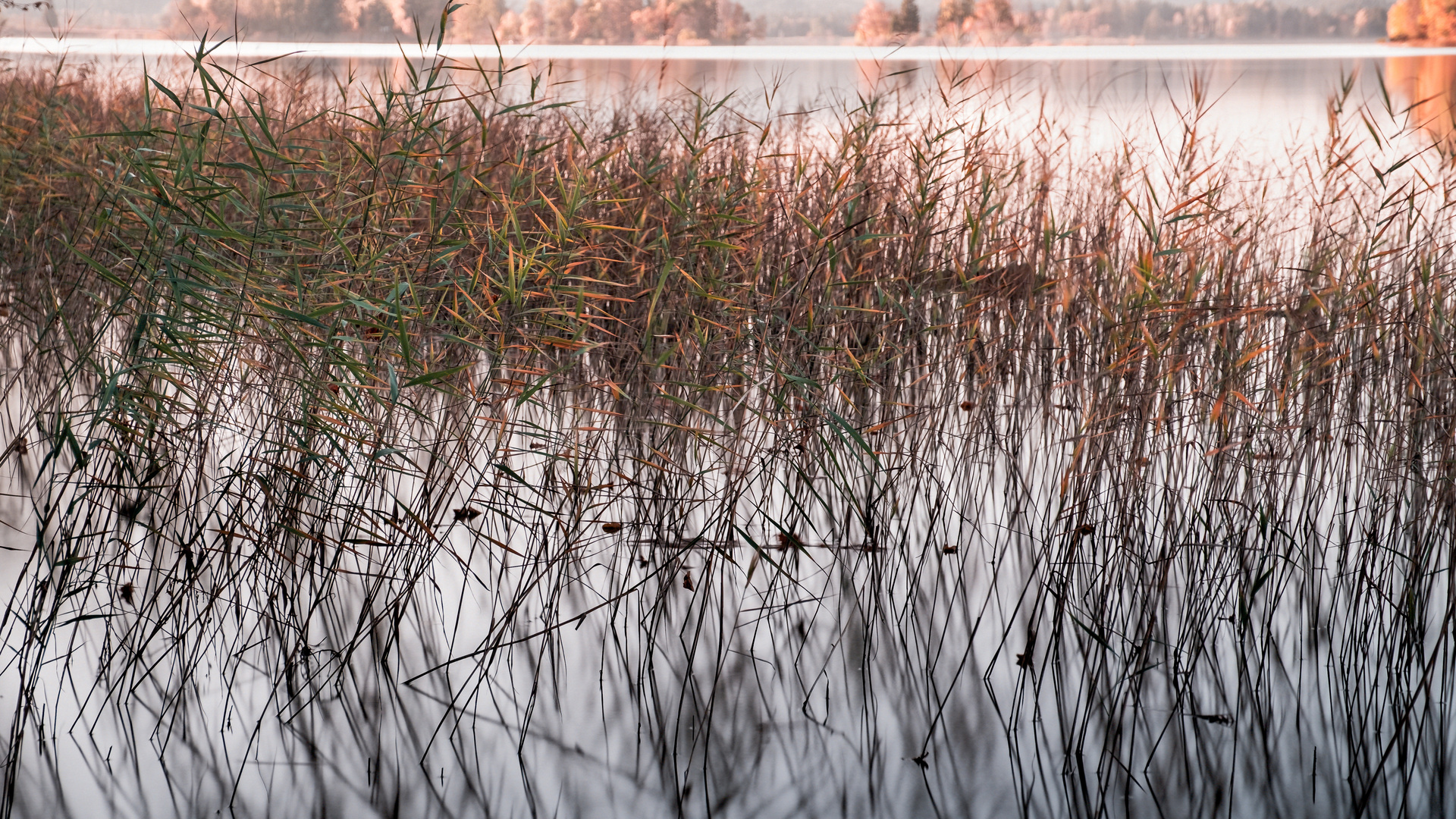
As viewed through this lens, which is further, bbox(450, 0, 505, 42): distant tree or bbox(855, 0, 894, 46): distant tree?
bbox(450, 0, 505, 42): distant tree

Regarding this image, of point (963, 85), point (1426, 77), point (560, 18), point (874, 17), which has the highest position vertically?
point (560, 18)

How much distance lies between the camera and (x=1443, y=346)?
2016 millimetres

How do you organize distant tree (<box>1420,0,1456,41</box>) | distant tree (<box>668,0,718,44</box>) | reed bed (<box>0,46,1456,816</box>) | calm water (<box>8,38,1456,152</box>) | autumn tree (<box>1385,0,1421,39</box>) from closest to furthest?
1. reed bed (<box>0,46,1456,816</box>)
2. calm water (<box>8,38,1456,152</box>)
3. distant tree (<box>1420,0,1456,41</box>)
4. distant tree (<box>668,0,718,44</box>)
5. autumn tree (<box>1385,0,1421,39</box>)

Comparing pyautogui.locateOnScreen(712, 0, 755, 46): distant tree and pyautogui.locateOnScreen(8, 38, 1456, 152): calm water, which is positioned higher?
pyautogui.locateOnScreen(712, 0, 755, 46): distant tree

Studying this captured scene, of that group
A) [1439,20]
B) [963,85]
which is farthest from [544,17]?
[963,85]

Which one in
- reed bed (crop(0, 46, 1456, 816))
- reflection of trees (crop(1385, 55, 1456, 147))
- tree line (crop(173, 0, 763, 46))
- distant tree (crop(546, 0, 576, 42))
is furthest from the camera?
distant tree (crop(546, 0, 576, 42))

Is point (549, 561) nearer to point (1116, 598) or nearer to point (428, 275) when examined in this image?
point (428, 275)

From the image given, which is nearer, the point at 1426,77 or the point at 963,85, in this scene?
the point at 963,85

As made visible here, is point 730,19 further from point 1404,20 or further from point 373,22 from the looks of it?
point 1404,20

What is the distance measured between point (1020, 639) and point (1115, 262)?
1.60m

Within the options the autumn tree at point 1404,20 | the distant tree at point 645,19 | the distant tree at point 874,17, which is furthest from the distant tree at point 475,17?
the autumn tree at point 1404,20

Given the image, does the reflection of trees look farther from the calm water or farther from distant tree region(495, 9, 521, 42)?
distant tree region(495, 9, 521, 42)

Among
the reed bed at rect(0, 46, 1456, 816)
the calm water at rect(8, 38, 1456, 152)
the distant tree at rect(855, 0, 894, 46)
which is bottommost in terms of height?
the reed bed at rect(0, 46, 1456, 816)

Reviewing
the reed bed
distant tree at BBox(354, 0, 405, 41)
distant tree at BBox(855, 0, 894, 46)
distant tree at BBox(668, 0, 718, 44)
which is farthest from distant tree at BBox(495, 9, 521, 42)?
the reed bed
